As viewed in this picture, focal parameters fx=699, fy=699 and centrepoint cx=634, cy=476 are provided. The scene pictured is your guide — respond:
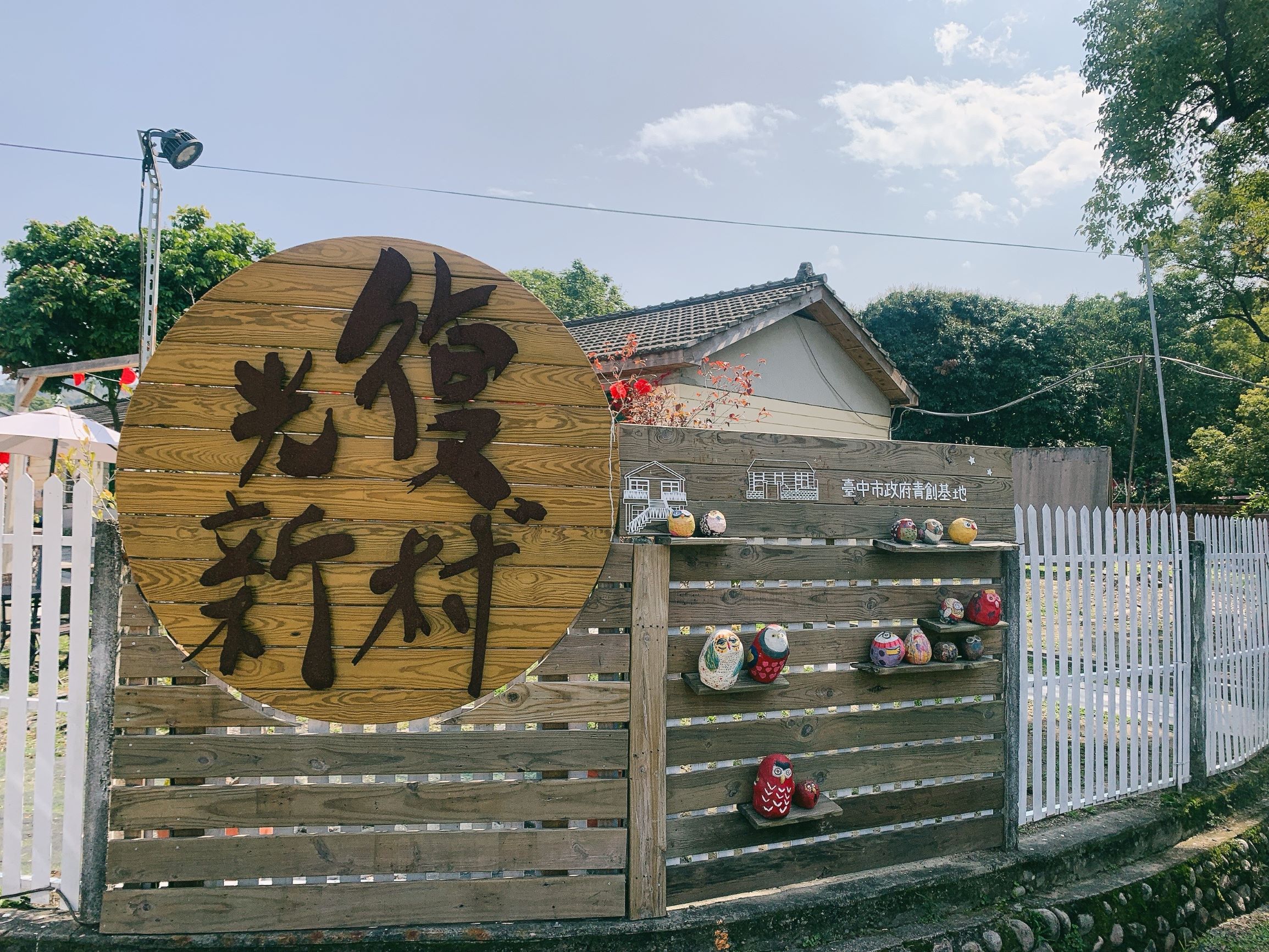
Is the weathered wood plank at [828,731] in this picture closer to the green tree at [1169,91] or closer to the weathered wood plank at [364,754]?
the weathered wood plank at [364,754]

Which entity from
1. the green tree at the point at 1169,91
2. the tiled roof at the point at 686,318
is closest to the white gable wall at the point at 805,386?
the tiled roof at the point at 686,318

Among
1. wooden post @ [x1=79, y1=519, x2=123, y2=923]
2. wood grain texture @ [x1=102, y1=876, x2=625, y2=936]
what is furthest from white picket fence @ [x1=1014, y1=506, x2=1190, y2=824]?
wooden post @ [x1=79, y1=519, x2=123, y2=923]

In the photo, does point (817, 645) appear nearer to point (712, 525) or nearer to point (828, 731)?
point (828, 731)

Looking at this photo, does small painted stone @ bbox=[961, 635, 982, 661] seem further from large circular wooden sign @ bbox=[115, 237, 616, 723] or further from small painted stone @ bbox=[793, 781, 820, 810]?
large circular wooden sign @ bbox=[115, 237, 616, 723]

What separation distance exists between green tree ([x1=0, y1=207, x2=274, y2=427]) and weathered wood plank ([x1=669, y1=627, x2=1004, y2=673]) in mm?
13859

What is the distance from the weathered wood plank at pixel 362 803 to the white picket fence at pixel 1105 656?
2.48 meters

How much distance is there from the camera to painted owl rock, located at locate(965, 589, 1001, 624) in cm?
355

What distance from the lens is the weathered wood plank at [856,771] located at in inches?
118

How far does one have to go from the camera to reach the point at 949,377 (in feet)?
81.1

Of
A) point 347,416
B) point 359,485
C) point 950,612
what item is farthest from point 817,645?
point 347,416

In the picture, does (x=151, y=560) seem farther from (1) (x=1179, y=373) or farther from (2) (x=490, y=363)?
(1) (x=1179, y=373)

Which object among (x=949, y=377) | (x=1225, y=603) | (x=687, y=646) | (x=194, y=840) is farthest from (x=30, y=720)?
(x=949, y=377)

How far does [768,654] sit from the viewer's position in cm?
301

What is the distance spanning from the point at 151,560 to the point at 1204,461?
18.7 m
